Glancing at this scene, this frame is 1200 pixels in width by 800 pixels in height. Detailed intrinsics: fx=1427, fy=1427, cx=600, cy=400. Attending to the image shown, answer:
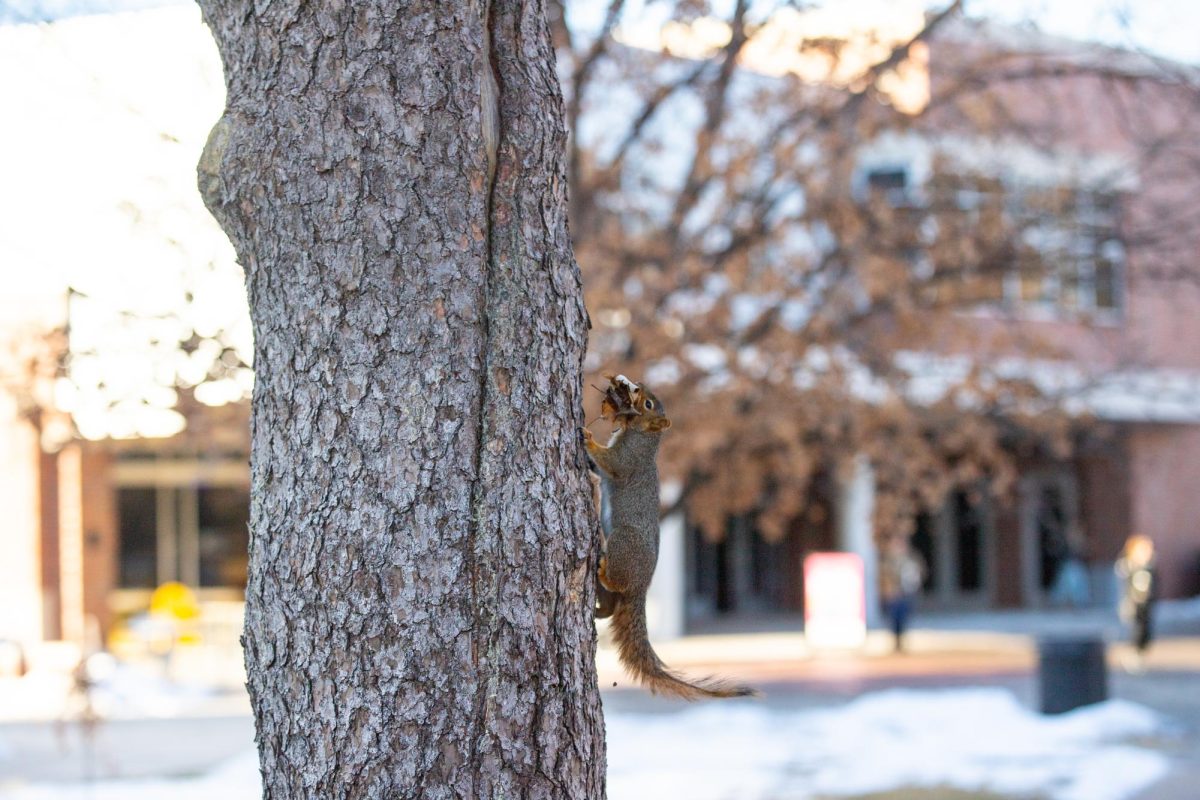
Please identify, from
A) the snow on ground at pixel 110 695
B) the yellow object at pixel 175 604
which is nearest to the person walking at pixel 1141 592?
the snow on ground at pixel 110 695

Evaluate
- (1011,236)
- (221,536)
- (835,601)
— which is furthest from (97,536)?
(1011,236)

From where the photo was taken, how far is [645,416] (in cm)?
383

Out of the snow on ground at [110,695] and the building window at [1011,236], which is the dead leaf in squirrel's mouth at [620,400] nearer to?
the building window at [1011,236]

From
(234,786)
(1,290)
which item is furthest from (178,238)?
(1,290)

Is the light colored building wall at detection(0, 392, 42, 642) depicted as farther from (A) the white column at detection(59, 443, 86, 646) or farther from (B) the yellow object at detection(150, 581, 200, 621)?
(B) the yellow object at detection(150, 581, 200, 621)

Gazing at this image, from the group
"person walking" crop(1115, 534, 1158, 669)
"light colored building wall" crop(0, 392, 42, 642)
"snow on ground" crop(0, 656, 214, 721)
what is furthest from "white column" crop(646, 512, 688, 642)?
"light colored building wall" crop(0, 392, 42, 642)

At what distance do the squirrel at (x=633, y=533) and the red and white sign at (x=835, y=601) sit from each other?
1547 centimetres

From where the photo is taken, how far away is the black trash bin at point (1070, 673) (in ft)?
41.6

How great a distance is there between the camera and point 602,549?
3.51 meters

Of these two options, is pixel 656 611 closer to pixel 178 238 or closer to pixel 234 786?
pixel 234 786

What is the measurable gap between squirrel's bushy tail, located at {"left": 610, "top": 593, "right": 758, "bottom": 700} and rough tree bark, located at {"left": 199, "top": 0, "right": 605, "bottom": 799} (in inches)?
18.5

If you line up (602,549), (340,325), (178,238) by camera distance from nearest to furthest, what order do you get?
(340,325) < (602,549) < (178,238)

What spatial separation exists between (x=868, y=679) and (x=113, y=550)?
11.1m

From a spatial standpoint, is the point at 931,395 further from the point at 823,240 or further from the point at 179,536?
the point at 179,536
